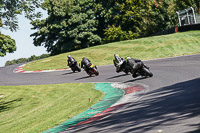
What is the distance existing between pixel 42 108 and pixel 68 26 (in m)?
45.4

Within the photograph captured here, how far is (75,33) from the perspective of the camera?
54625mm

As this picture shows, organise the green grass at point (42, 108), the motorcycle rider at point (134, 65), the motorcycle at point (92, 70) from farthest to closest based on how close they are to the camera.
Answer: the motorcycle at point (92, 70) < the motorcycle rider at point (134, 65) < the green grass at point (42, 108)

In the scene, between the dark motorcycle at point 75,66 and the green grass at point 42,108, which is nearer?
the green grass at point 42,108

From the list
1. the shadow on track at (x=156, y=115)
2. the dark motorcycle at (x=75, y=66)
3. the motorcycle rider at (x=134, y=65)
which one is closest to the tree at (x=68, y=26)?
the dark motorcycle at (x=75, y=66)

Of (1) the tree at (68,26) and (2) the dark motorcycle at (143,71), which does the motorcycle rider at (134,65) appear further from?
(1) the tree at (68,26)

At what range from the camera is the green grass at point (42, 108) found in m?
9.33

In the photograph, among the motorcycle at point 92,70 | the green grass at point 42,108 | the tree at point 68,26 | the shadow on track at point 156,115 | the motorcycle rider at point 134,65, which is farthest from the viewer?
the tree at point 68,26

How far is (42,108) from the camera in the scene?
482 inches

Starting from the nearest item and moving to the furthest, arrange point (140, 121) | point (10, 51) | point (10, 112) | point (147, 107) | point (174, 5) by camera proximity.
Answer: point (140, 121) < point (147, 107) < point (10, 112) < point (174, 5) < point (10, 51)

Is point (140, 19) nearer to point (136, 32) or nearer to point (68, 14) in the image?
point (136, 32)

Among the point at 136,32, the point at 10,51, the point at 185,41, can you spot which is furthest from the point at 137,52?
the point at 10,51

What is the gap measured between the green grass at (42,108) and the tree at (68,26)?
3754 cm

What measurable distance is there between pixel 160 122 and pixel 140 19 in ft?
Answer: 173

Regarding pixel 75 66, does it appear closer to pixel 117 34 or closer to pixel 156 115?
pixel 156 115
